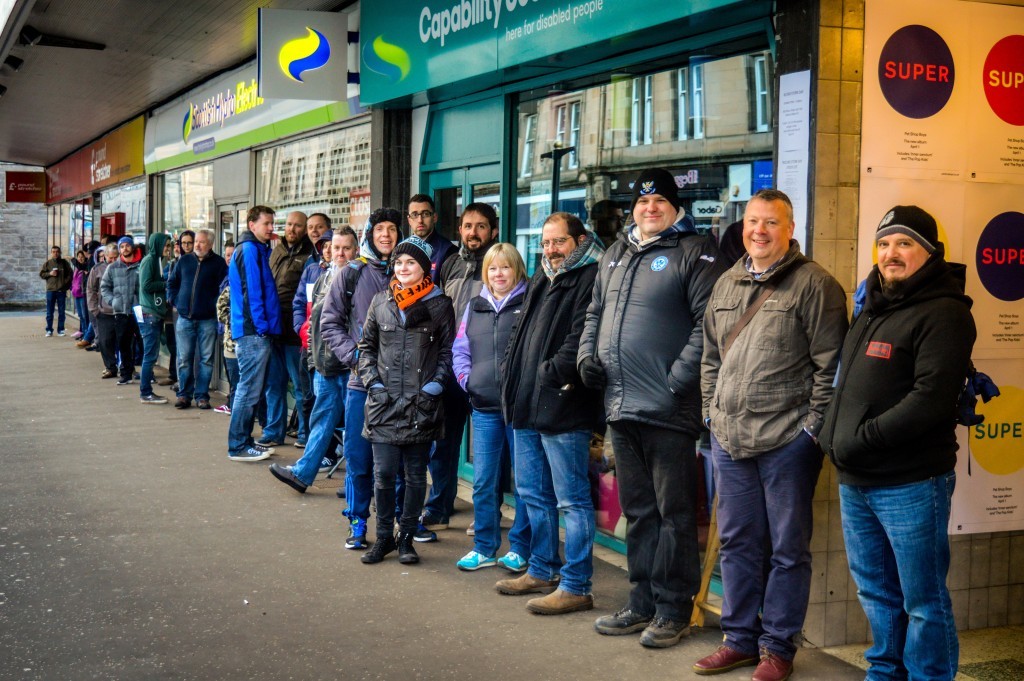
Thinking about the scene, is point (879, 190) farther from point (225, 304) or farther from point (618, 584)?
point (225, 304)

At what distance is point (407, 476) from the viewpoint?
614cm

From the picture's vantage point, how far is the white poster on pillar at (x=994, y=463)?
5008 mm

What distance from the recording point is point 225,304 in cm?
1062

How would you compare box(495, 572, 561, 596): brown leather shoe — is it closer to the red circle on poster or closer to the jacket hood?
the jacket hood

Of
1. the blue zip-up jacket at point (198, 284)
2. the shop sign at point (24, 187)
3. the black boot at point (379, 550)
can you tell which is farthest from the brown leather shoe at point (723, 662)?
the shop sign at point (24, 187)

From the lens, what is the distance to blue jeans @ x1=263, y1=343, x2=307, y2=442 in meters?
9.68

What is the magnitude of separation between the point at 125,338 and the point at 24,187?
18909 millimetres

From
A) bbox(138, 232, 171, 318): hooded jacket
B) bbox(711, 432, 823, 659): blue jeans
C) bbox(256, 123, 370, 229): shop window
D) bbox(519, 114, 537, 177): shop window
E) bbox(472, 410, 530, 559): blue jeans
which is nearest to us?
bbox(711, 432, 823, 659): blue jeans

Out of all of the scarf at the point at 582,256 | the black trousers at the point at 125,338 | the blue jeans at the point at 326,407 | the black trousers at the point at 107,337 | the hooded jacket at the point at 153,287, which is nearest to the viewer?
the scarf at the point at 582,256

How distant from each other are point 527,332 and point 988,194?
85.9 inches

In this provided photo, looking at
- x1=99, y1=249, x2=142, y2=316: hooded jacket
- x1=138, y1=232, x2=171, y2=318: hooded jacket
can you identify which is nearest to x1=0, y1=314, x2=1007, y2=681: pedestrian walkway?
x1=138, y1=232, x2=171, y2=318: hooded jacket

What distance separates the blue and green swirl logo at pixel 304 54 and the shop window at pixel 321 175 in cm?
87

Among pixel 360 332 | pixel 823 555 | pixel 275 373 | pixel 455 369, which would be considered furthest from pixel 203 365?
pixel 823 555

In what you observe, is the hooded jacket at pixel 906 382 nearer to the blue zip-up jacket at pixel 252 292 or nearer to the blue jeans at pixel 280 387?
the blue zip-up jacket at pixel 252 292
